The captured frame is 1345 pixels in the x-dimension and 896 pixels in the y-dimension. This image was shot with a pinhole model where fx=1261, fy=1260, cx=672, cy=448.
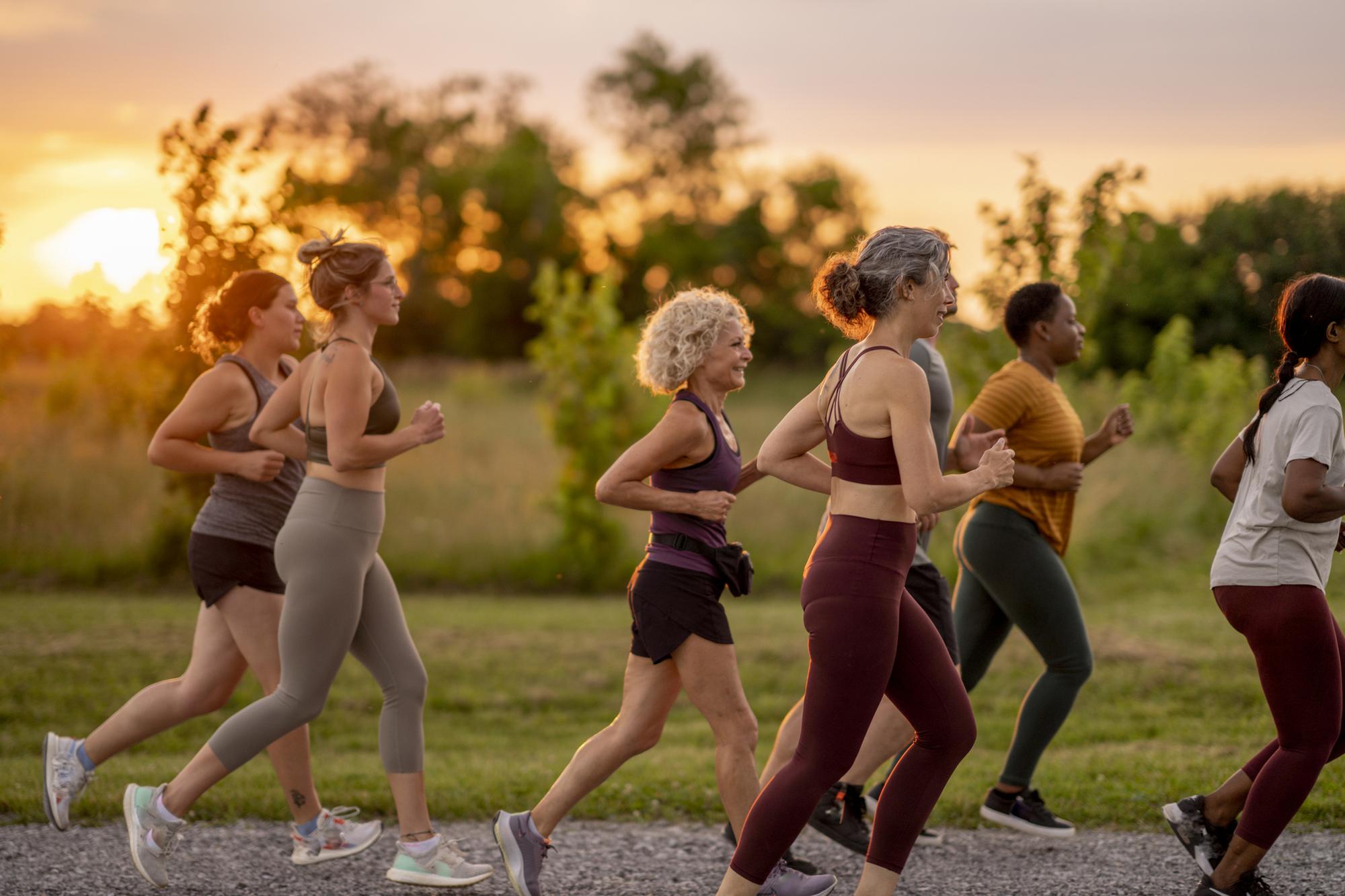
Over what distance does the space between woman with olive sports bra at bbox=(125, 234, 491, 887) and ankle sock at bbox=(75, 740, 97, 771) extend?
517mm

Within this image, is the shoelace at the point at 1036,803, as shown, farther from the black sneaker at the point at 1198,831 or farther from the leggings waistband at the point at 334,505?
the leggings waistband at the point at 334,505

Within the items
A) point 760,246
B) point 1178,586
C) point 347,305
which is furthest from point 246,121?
point 760,246

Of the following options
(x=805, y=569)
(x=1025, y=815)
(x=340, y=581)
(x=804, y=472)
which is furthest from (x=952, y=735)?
(x=340, y=581)

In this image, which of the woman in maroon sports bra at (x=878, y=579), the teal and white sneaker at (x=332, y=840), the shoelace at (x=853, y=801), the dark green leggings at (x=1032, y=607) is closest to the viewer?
the woman in maroon sports bra at (x=878, y=579)

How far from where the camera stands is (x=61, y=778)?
15.5 ft

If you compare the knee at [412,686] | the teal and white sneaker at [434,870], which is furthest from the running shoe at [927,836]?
the knee at [412,686]

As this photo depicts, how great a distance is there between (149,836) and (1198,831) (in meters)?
3.57

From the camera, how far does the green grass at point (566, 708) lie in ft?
18.9

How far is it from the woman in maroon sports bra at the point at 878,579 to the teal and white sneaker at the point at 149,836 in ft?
6.61

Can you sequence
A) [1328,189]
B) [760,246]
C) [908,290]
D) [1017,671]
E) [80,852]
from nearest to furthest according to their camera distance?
[908,290], [80,852], [1017,671], [1328,189], [760,246]

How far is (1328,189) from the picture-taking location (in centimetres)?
1120

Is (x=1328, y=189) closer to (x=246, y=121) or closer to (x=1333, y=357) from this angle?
(x=1333, y=357)

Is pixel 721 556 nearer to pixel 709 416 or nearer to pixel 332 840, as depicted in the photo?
pixel 709 416

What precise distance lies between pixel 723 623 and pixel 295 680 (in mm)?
1481
